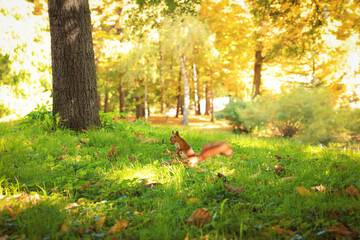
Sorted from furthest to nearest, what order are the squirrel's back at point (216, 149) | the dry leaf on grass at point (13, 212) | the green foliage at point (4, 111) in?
the green foliage at point (4, 111) → the squirrel's back at point (216, 149) → the dry leaf on grass at point (13, 212)

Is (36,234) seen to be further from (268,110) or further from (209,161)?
(268,110)

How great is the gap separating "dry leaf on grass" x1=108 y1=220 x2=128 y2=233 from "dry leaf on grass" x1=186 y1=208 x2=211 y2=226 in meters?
0.46

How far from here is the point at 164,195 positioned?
7.23 feet

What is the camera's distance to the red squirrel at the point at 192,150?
3201 mm

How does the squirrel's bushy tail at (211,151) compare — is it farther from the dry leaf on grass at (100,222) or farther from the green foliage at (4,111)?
the green foliage at (4,111)

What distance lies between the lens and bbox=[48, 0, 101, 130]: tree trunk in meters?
4.38

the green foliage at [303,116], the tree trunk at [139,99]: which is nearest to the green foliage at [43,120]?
the green foliage at [303,116]

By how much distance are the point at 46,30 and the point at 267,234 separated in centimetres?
1664

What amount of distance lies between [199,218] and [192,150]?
5.04ft

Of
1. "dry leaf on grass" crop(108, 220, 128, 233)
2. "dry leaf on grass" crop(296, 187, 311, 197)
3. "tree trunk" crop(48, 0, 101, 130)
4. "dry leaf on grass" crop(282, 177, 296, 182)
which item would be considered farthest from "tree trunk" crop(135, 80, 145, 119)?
"dry leaf on grass" crop(108, 220, 128, 233)

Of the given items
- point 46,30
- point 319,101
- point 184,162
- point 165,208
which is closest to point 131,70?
point 46,30

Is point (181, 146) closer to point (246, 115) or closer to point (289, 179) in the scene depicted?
point (289, 179)

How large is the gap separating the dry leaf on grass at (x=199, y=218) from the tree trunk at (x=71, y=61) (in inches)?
133

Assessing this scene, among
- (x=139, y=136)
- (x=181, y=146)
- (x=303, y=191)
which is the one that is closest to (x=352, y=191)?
(x=303, y=191)
